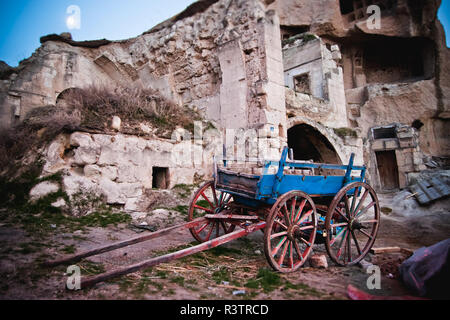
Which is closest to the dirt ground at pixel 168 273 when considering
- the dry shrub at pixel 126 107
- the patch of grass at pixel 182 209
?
the patch of grass at pixel 182 209

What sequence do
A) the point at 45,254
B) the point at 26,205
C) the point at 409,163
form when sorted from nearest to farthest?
the point at 45,254 → the point at 26,205 → the point at 409,163

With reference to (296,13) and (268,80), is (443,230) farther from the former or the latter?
(296,13)

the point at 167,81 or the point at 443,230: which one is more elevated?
the point at 167,81

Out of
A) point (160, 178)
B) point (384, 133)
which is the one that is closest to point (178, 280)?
point (160, 178)

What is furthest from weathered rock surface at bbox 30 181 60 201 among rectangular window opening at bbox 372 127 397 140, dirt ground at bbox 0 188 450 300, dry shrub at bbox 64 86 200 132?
rectangular window opening at bbox 372 127 397 140

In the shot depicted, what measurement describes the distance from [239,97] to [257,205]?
16.7 ft

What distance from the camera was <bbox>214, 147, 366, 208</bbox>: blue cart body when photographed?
3.12 metres

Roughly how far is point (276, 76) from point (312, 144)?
389 cm

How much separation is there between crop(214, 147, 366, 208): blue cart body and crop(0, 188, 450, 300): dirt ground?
2.95 feet

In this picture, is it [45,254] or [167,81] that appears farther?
[167,81]

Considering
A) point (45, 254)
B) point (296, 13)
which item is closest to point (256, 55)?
point (45, 254)

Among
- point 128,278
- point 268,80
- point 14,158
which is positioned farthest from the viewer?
point 268,80

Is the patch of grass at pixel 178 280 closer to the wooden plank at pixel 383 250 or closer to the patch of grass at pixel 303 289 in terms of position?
the patch of grass at pixel 303 289

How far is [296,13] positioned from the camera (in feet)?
62.0
